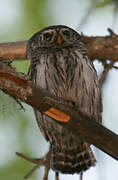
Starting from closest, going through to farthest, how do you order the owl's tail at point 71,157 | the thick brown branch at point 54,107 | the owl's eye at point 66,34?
1. the thick brown branch at point 54,107
2. the owl's tail at point 71,157
3. the owl's eye at point 66,34

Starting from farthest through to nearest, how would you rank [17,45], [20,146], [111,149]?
[20,146], [17,45], [111,149]

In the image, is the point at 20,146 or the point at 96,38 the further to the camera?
the point at 20,146

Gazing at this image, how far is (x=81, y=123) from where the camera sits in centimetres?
328

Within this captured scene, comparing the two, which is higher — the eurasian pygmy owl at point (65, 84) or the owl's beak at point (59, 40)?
the owl's beak at point (59, 40)

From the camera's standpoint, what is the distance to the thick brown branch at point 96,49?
4770 millimetres

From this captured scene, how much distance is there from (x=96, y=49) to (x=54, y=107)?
1802 millimetres

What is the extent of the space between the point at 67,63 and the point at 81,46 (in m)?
0.40

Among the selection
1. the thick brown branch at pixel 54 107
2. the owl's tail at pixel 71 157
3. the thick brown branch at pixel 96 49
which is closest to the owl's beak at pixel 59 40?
the thick brown branch at pixel 96 49

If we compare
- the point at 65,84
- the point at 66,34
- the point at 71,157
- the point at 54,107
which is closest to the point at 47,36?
the point at 66,34

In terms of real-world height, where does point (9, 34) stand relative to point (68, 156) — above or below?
above

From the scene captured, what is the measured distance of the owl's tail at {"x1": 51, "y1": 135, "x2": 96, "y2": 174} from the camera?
449 cm

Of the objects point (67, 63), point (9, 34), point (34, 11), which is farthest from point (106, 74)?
point (9, 34)

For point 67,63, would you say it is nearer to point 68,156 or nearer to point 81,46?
point 81,46

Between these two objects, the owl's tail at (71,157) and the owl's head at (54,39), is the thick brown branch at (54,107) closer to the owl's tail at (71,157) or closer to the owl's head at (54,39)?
the owl's tail at (71,157)
